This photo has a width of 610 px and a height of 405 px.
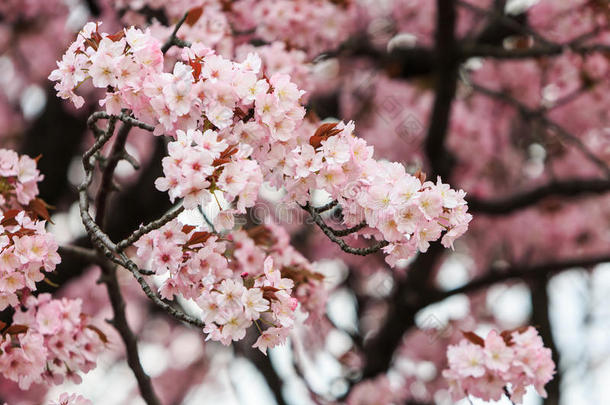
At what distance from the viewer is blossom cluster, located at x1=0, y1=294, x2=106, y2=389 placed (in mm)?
2193

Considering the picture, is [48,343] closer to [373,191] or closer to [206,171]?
[206,171]

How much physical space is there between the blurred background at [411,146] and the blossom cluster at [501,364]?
137 cm

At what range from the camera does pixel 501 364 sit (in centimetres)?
226

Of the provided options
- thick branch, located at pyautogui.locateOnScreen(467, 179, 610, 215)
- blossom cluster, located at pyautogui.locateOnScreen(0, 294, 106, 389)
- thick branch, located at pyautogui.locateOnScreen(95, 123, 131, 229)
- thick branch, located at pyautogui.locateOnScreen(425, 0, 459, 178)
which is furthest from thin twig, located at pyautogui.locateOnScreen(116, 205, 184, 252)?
thick branch, located at pyautogui.locateOnScreen(467, 179, 610, 215)

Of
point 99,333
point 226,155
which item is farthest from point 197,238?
point 99,333

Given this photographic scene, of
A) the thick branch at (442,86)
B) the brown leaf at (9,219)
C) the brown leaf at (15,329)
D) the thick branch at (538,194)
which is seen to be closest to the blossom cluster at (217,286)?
the brown leaf at (9,219)

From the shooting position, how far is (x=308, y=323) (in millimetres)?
2566

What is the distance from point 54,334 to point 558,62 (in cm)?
357

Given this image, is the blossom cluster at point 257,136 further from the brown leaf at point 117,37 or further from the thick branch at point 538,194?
the thick branch at point 538,194

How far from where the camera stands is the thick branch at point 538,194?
419cm

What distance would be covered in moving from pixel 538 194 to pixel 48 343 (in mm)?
3159

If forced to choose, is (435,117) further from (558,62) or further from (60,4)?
(60,4)

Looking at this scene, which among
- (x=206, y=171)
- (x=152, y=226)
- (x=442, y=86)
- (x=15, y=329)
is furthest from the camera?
(x=442, y=86)

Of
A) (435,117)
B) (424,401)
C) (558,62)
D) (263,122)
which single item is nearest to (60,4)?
(435,117)
